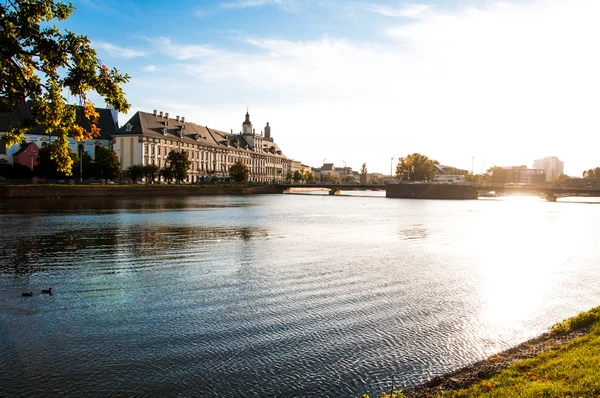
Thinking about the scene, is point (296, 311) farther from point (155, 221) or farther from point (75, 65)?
point (155, 221)

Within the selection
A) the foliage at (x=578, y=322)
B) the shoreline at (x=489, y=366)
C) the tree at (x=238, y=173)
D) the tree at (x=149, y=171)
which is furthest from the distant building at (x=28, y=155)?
the shoreline at (x=489, y=366)

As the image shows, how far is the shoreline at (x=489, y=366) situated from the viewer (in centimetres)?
958

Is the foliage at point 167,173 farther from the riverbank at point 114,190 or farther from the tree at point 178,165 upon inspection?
the riverbank at point 114,190

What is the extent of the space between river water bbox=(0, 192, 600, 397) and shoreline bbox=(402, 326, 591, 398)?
0.47 m

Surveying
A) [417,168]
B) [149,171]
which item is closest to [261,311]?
[149,171]

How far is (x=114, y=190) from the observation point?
303 feet

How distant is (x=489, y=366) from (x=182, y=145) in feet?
469

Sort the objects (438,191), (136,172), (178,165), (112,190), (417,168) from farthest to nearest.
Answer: (417,168), (438,191), (178,165), (136,172), (112,190)

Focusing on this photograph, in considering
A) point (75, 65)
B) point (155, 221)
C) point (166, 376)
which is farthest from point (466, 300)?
point (155, 221)

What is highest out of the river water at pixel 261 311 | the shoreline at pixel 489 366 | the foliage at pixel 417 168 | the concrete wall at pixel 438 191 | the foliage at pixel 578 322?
the foliage at pixel 417 168

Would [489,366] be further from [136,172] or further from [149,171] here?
[136,172]

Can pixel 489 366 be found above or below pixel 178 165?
below

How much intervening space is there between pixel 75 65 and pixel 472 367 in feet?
36.4

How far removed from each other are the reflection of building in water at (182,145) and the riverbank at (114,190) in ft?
52.9
